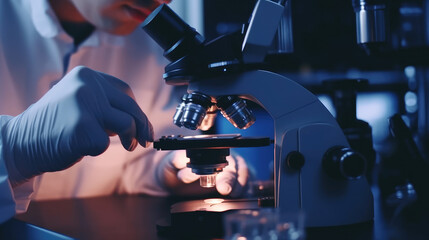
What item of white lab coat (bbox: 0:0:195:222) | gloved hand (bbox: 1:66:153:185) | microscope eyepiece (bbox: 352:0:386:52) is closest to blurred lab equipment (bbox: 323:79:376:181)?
microscope eyepiece (bbox: 352:0:386:52)

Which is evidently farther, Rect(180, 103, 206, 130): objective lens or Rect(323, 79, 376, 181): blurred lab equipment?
Rect(323, 79, 376, 181): blurred lab equipment

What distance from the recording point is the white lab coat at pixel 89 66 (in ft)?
4.23

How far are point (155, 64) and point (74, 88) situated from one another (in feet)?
1.82

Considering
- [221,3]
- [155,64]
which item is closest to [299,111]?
[155,64]

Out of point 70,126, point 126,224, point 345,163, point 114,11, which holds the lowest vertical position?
point 126,224

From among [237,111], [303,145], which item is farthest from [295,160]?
[237,111]

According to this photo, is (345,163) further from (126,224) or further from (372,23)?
(126,224)

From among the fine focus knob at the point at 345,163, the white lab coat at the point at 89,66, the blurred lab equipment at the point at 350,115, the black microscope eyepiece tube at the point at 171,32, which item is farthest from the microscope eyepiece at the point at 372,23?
the white lab coat at the point at 89,66

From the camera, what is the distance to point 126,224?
93cm

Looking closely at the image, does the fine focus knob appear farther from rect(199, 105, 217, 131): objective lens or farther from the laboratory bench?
rect(199, 105, 217, 131): objective lens

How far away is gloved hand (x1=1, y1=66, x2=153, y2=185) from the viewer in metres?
0.88

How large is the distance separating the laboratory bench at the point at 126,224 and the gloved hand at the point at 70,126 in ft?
0.41

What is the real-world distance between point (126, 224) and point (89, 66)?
2.06ft

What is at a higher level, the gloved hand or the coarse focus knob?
the gloved hand
